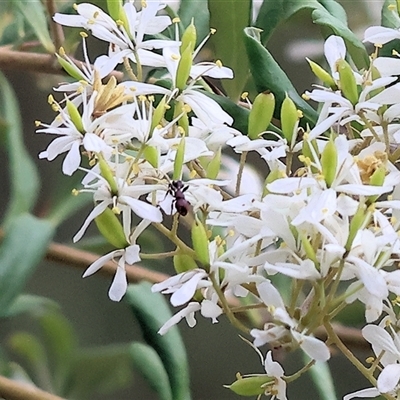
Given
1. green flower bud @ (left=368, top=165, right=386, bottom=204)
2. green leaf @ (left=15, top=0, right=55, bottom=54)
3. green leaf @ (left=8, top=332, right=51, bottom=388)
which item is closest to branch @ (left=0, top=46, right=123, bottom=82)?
green leaf @ (left=15, top=0, right=55, bottom=54)

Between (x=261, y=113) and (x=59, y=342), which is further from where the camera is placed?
(x=59, y=342)

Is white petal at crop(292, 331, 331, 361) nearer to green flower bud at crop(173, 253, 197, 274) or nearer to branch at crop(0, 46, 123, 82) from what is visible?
green flower bud at crop(173, 253, 197, 274)

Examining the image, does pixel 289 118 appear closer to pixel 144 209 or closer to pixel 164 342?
pixel 144 209

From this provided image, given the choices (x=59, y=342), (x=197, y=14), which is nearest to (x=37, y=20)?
(x=197, y=14)

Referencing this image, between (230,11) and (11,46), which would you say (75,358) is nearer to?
(11,46)

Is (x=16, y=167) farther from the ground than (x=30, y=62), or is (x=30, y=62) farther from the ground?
(x=30, y=62)

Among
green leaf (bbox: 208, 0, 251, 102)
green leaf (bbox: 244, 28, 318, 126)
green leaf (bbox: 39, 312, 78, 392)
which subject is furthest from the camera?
green leaf (bbox: 39, 312, 78, 392)
